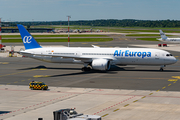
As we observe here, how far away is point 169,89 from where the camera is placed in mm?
41625

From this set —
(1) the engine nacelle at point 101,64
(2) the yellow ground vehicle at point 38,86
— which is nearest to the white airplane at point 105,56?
(1) the engine nacelle at point 101,64

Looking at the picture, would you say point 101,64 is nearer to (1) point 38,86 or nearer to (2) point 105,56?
(2) point 105,56

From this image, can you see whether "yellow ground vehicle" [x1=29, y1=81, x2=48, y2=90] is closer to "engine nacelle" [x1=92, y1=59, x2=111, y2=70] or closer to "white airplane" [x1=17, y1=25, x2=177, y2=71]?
"engine nacelle" [x1=92, y1=59, x2=111, y2=70]

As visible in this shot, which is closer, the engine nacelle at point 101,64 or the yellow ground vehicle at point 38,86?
the yellow ground vehicle at point 38,86

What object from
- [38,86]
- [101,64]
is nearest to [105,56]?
[101,64]

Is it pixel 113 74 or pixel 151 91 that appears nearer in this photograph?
pixel 151 91

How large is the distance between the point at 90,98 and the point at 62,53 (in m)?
27.4

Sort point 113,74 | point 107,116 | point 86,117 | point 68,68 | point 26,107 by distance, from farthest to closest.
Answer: point 68,68 → point 113,74 → point 26,107 → point 107,116 → point 86,117

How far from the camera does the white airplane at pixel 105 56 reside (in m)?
58.1

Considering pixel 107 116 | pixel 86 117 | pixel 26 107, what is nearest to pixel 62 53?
pixel 26 107

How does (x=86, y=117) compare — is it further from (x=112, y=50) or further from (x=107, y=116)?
(x=112, y=50)

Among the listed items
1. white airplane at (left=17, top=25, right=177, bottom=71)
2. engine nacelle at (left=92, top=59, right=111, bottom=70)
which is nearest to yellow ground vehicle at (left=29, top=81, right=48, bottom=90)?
engine nacelle at (left=92, top=59, right=111, bottom=70)

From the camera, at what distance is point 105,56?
59719 millimetres

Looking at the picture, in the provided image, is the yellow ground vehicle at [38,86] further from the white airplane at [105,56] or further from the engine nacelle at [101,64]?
the white airplane at [105,56]
